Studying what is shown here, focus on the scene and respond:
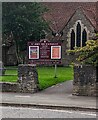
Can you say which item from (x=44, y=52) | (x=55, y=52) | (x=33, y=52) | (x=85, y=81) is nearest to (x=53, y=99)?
(x=85, y=81)

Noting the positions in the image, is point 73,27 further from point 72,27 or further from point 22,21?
point 22,21

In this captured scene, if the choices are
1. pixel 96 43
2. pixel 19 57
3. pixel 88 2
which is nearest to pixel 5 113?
pixel 96 43

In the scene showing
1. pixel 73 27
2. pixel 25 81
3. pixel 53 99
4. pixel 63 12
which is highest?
pixel 63 12

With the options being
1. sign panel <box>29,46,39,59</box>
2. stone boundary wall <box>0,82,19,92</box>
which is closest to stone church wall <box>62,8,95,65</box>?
sign panel <box>29,46,39,59</box>

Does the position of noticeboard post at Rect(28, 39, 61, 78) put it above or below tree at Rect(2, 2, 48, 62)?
below

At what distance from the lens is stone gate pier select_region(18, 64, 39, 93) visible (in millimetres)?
20484

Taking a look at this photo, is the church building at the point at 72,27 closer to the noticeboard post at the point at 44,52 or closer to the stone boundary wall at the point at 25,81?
the noticeboard post at the point at 44,52

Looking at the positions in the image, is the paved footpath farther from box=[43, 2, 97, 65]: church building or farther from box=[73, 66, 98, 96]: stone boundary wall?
box=[43, 2, 97, 65]: church building

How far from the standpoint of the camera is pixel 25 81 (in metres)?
20.6

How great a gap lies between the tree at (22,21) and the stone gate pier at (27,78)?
22.8 meters

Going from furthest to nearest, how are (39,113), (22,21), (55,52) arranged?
(22,21)
(55,52)
(39,113)

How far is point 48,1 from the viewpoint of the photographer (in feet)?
183

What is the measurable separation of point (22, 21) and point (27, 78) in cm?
2312

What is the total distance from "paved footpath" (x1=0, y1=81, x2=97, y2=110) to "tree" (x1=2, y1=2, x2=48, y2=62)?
2229 centimetres
